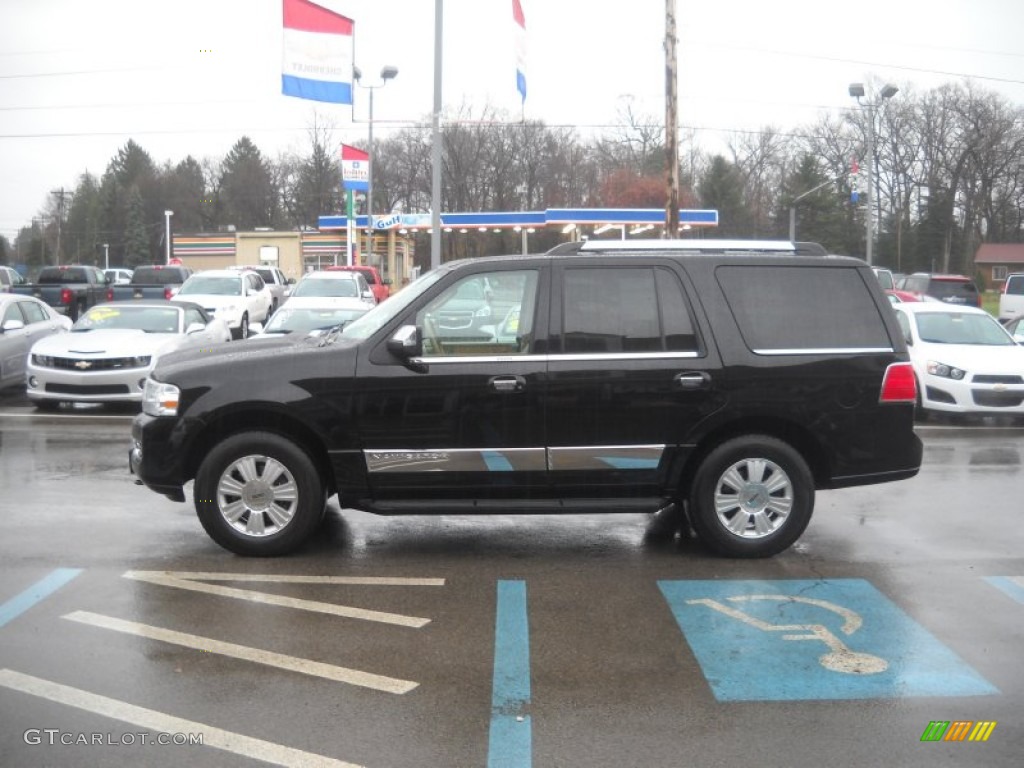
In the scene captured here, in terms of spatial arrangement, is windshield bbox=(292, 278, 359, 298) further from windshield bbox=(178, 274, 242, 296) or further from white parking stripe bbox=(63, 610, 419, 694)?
white parking stripe bbox=(63, 610, 419, 694)

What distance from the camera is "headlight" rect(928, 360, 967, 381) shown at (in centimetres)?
1347

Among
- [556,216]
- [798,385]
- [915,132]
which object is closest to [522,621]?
[798,385]

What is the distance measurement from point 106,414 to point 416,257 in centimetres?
5794

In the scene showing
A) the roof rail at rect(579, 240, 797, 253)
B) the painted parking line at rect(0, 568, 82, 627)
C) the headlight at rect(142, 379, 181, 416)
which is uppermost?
the roof rail at rect(579, 240, 797, 253)

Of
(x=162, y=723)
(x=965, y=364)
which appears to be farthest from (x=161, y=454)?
(x=965, y=364)

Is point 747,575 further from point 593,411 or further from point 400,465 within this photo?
point 400,465

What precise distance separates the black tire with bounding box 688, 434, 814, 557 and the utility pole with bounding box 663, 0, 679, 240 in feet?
46.3

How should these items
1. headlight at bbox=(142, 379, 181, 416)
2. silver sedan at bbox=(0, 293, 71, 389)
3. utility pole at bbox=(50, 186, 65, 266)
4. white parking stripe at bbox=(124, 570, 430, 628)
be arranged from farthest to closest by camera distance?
utility pole at bbox=(50, 186, 65, 266)
silver sedan at bbox=(0, 293, 71, 389)
headlight at bbox=(142, 379, 181, 416)
white parking stripe at bbox=(124, 570, 430, 628)

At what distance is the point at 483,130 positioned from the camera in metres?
74.2

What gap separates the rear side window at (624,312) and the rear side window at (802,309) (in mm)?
396

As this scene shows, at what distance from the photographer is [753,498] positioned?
6883 millimetres

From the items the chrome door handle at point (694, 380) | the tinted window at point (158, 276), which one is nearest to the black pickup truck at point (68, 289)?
the tinted window at point (158, 276)

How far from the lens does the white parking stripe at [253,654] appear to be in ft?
15.5

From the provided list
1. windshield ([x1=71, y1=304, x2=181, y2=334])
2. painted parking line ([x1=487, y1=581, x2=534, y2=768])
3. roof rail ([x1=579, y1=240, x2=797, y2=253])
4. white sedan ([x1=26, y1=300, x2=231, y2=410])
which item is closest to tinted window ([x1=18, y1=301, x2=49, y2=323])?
windshield ([x1=71, y1=304, x2=181, y2=334])
